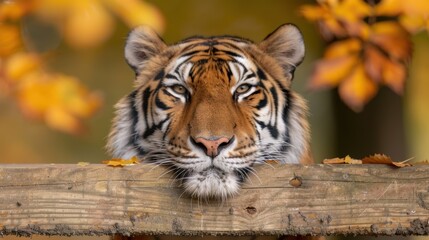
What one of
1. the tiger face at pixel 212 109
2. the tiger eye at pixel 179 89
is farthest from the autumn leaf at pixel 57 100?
the tiger eye at pixel 179 89

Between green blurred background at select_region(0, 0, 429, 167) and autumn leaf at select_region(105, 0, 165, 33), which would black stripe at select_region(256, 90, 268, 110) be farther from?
green blurred background at select_region(0, 0, 429, 167)

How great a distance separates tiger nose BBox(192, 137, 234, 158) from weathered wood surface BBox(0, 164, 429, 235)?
0.16 meters

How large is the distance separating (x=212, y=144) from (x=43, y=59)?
3282 mm

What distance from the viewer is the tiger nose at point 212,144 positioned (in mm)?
2201

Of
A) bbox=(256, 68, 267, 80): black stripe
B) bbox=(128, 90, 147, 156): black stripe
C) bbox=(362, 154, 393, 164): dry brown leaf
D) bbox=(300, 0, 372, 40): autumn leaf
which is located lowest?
bbox=(362, 154, 393, 164): dry brown leaf

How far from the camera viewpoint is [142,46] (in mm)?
2787

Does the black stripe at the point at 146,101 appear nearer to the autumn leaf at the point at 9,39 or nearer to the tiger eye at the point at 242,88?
the tiger eye at the point at 242,88

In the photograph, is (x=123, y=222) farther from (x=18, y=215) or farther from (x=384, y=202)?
(x=384, y=202)

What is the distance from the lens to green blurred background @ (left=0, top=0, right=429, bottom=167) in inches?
211

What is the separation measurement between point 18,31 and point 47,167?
3204mm

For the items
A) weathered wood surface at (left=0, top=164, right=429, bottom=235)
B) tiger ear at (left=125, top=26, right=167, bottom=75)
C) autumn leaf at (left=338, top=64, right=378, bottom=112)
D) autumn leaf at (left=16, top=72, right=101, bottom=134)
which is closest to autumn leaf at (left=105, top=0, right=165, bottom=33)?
autumn leaf at (left=16, top=72, right=101, bottom=134)

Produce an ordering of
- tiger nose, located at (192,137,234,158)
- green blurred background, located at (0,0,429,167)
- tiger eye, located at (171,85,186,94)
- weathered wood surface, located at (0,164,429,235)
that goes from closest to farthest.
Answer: weathered wood surface, located at (0,164,429,235) → tiger nose, located at (192,137,234,158) → tiger eye, located at (171,85,186,94) → green blurred background, located at (0,0,429,167)

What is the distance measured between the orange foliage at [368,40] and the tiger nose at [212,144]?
2.29m

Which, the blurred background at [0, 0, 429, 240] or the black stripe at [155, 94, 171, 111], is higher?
the blurred background at [0, 0, 429, 240]
